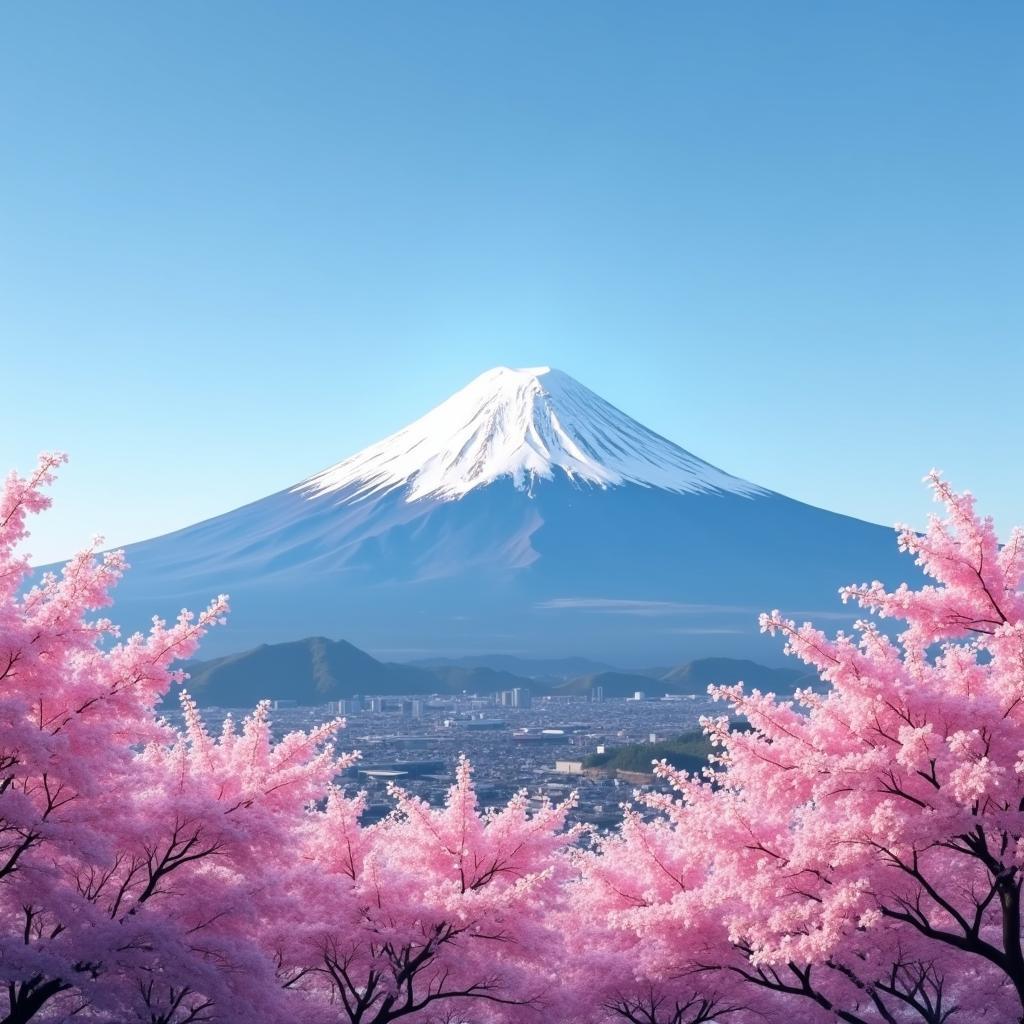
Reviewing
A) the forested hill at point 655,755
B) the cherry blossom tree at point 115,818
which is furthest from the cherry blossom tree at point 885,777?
the forested hill at point 655,755

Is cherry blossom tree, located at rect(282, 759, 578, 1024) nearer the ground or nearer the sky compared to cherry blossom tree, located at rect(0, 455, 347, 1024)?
nearer the ground

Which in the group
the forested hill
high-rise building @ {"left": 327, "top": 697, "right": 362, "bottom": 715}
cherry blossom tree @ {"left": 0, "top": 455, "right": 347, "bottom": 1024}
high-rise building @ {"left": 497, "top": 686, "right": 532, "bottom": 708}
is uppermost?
cherry blossom tree @ {"left": 0, "top": 455, "right": 347, "bottom": 1024}

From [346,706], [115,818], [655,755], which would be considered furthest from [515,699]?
[115,818]

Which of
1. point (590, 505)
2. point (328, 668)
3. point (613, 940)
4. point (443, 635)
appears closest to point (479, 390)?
point (590, 505)

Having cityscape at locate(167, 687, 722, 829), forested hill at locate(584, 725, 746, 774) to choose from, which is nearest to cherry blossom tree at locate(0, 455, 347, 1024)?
cityscape at locate(167, 687, 722, 829)

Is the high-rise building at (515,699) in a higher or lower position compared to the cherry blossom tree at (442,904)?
lower

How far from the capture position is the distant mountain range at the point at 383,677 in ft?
456

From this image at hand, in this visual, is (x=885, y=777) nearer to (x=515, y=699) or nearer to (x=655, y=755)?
(x=655, y=755)

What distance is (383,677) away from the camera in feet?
A: 517

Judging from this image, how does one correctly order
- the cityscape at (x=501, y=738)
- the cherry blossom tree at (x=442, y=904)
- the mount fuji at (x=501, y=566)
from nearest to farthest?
the cherry blossom tree at (x=442, y=904) → the cityscape at (x=501, y=738) → the mount fuji at (x=501, y=566)

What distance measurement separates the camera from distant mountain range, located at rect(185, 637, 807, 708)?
13912cm

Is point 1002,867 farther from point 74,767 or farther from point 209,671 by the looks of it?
point 209,671

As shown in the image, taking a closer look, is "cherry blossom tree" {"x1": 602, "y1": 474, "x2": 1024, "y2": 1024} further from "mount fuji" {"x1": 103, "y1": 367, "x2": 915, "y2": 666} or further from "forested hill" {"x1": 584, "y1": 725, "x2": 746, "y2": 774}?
"mount fuji" {"x1": 103, "y1": 367, "x2": 915, "y2": 666}

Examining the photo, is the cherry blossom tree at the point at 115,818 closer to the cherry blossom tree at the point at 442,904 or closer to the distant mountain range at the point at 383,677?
the cherry blossom tree at the point at 442,904
